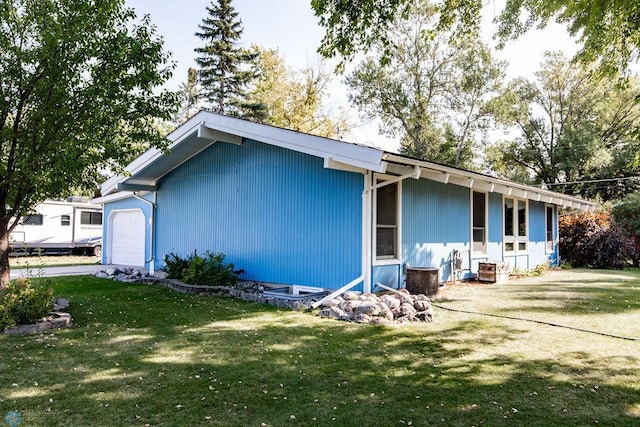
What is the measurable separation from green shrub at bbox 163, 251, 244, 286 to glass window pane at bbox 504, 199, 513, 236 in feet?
25.4

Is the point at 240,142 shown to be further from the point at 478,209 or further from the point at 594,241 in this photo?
the point at 594,241

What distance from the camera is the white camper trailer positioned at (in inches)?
691

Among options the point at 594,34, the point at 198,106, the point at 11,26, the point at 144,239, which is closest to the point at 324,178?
the point at 594,34

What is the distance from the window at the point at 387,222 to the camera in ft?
26.4

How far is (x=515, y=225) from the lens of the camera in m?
12.6

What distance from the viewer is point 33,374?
3.78 metres

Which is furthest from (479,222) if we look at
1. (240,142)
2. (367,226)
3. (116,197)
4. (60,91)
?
(116,197)

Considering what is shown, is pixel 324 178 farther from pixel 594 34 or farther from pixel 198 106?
pixel 198 106

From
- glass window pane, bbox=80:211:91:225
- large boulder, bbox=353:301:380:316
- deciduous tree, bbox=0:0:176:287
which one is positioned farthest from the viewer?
glass window pane, bbox=80:211:91:225

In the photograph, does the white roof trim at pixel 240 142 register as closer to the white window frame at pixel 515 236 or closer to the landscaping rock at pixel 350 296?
the landscaping rock at pixel 350 296

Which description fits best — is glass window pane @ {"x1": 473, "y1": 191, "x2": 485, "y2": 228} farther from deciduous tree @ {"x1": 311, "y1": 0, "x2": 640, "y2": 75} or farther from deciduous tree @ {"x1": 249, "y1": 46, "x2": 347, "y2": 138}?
deciduous tree @ {"x1": 249, "y1": 46, "x2": 347, "y2": 138}

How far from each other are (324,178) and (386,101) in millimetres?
19316

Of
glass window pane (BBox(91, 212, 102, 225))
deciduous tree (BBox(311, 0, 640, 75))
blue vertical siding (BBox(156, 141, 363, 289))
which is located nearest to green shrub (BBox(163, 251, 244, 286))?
blue vertical siding (BBox(156, 141, 363, 289))

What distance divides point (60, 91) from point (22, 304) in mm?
2815
